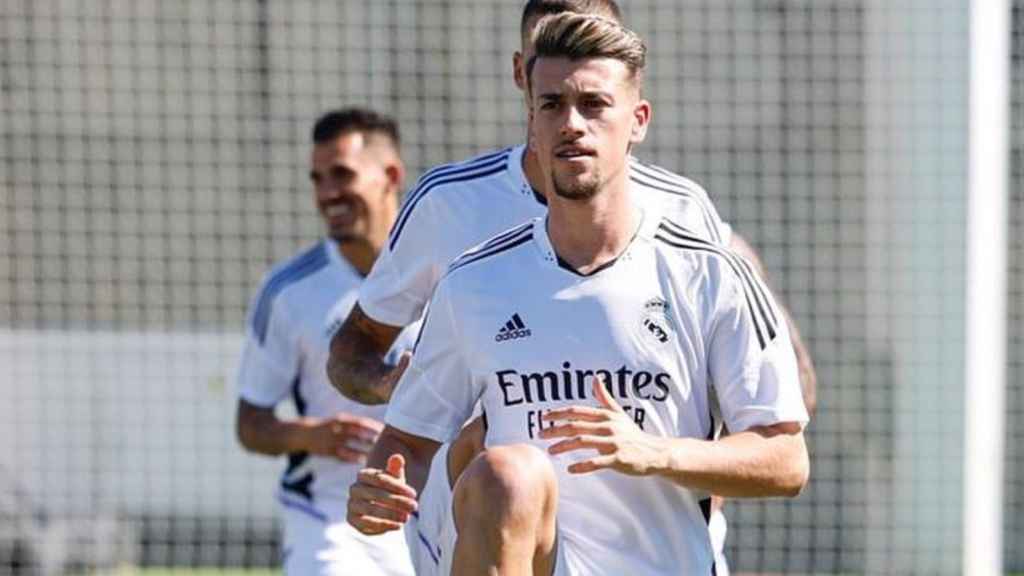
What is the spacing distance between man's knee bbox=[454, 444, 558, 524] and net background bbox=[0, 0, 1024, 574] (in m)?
6.72

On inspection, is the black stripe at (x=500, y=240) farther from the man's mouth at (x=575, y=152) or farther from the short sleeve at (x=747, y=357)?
the short sleeve at (x=747, y=357)

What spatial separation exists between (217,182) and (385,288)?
6.50m

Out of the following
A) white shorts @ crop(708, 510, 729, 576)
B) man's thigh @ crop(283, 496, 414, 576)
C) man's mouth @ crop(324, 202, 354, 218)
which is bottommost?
man's thigh @ crop(283, 496, 414, 576)

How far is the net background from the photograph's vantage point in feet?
36.2

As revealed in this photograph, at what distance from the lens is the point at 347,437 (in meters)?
6.64

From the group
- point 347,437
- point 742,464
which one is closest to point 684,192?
point 742,464

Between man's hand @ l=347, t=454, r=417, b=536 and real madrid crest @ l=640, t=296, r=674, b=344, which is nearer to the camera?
man's hand @ l=347, t=454, r=417, b=536

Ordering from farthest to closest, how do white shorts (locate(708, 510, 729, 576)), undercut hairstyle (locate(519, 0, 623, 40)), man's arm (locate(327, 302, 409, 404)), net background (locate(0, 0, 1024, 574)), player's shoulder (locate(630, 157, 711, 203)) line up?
net background (locate(0, 0, 1024, 574)), man's arm (locate(327, 302, 409, 404)), player's shoulder (locate(630, 157, 711, 203)), undercut hairstyle (locate(519, 0, 623, 40)), white shorts (locate(708, 510, 729, 576))

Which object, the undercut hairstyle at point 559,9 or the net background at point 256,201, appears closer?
the undercut hairstyle at point 559,9

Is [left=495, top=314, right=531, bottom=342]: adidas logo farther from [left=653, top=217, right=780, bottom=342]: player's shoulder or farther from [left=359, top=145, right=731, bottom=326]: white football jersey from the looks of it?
[left=359, top=145, right=731, bottom=326]: white football jersey

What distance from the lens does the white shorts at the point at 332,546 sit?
6.66 meters

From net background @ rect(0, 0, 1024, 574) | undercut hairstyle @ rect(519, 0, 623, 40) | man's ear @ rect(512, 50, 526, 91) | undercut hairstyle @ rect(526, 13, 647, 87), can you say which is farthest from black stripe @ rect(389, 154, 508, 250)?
net background @ rect(0, 0, 1024, 574)

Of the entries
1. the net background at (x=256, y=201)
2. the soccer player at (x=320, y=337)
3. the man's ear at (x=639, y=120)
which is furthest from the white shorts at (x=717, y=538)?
the net background at (x=256, y=201)

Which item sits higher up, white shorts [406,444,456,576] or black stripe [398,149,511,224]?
black stripe [398,149,511,224]
